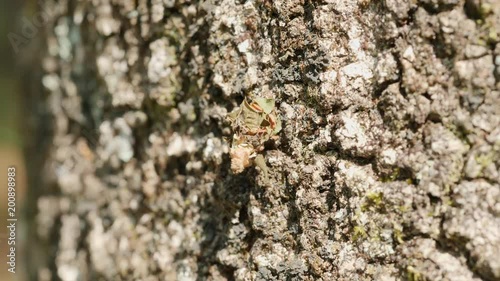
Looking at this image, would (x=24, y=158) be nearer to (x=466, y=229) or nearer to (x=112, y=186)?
(x=112, y=186)

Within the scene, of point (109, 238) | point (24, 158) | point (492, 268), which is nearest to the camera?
point (492, 268)

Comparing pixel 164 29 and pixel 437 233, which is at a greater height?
pixel 164 29

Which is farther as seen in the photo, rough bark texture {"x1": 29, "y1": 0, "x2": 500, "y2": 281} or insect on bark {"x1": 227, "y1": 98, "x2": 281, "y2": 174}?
insect on bark {"x1": 227, "y1": 98, "x2": 281, "y2": 174}

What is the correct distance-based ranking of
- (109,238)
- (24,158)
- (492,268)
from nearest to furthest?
1. (492,268)
2. (109,238)
3. (24,158)

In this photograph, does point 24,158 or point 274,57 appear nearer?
point 274,57

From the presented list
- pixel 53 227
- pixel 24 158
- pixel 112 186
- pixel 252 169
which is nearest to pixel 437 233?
pixel 252 169

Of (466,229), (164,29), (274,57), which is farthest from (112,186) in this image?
(466,229)

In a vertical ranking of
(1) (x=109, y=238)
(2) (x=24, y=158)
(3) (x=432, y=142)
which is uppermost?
(3) (x=432, y=142)

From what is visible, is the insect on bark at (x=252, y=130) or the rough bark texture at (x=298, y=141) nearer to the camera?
the rough bark texture at (x=298, y=141)
